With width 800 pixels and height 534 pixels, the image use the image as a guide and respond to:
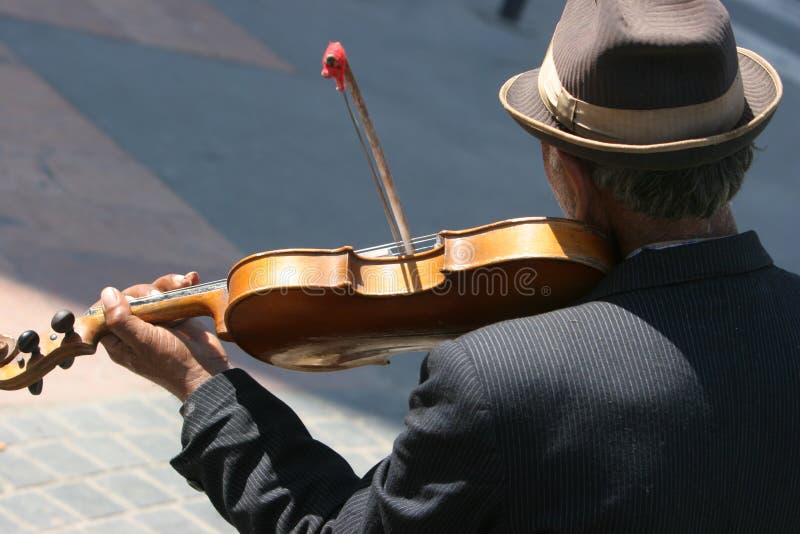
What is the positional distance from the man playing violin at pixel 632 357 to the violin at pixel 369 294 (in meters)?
0.09

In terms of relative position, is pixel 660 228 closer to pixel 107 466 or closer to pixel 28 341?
pixel 28 341

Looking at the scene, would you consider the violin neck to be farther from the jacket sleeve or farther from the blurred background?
the blurred background

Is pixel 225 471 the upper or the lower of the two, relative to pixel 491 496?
upper

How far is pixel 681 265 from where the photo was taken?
152cm

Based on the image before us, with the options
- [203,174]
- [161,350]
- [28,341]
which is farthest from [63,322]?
[203,174]

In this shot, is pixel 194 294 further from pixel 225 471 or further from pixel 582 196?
pixel 582 196

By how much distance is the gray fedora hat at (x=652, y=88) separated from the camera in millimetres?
1488

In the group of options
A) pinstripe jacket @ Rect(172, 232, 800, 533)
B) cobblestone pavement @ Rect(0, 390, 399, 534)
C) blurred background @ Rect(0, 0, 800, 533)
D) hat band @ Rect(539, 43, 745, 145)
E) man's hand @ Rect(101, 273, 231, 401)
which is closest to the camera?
pinstripe jacket @ Rect(172, 232, 800, 533)

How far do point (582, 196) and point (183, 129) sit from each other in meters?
4.62

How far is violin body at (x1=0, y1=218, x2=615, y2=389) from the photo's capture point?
1674 millimetres

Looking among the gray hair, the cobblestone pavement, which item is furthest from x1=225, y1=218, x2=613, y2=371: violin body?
the cobblestone pavement

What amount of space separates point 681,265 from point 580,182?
0.20m

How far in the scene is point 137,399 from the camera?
4020 mm

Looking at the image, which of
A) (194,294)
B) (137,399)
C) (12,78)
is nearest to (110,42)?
(12,78)
